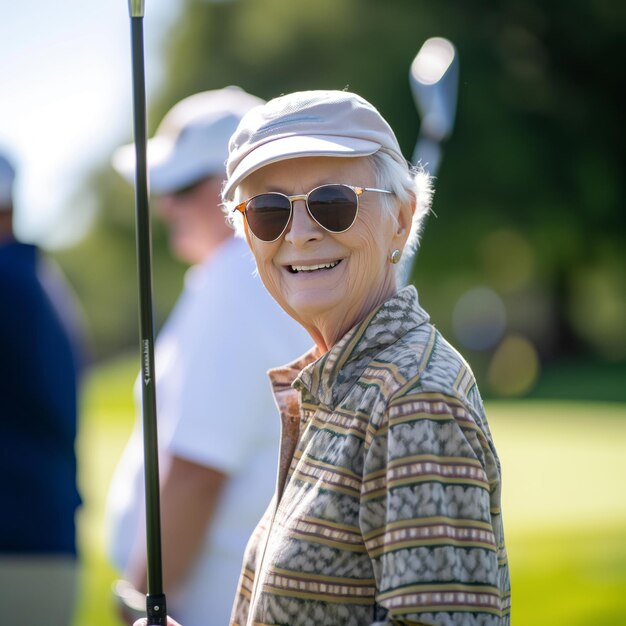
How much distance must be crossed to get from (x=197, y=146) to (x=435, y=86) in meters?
0.96

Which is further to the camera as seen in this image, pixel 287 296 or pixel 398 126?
pixel 398 126

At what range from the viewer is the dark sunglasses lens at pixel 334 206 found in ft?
6.95

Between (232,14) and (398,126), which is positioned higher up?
(232,14)

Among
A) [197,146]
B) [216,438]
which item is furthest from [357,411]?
[197,146]

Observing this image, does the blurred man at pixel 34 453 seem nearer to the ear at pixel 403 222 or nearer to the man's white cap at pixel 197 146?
the man's white cap at pixel 197 146

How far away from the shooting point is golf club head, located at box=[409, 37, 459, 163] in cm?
411


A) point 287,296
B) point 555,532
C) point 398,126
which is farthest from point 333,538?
point 398,126

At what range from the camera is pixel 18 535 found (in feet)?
12.2

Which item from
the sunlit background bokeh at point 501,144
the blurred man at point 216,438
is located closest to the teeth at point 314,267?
the blurred man at point 216,438

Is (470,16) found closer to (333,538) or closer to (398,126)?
(398,126)

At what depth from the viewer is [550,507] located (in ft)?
39.3

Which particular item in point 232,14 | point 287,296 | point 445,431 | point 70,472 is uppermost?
point 232,14

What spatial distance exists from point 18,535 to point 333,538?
2.14 m

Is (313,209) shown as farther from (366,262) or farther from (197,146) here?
(197,146)
